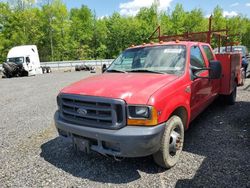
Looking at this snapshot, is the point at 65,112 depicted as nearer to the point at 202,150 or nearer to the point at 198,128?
the point at 202,150

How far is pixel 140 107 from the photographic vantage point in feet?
10.2

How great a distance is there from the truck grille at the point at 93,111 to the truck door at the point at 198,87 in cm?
167

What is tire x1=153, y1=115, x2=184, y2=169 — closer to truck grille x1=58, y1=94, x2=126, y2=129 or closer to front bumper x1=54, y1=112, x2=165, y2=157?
front bumper x1=54, y1=112, x2=165, y2=157

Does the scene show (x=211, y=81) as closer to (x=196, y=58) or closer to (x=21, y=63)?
(x=196, y=58)

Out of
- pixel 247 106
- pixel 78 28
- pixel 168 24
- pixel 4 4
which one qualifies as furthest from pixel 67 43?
pixel 247 106

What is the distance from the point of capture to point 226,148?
13.9ft

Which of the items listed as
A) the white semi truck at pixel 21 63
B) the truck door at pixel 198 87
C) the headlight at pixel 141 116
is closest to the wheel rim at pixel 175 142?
the headlight at pixel 141 116

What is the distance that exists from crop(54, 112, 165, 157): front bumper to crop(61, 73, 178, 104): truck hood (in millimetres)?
388

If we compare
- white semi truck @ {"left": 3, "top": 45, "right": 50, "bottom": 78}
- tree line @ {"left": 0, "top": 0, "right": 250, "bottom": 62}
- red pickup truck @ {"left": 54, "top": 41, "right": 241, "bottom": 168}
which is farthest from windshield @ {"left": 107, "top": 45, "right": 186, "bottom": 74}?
tree line @ {"left": 0, "top": 0, "right": 250, "bottom": 62}

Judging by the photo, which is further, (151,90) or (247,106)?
(247,106)

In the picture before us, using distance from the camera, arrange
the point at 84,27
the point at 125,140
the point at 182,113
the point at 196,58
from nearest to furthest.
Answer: the point at 125,140
the point at 182,113
the point at 196,58
the point at 84,27

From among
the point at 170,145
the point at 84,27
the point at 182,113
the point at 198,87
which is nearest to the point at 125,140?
the point at 170,145

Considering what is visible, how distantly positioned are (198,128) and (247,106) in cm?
247

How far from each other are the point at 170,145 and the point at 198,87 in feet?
4.73
